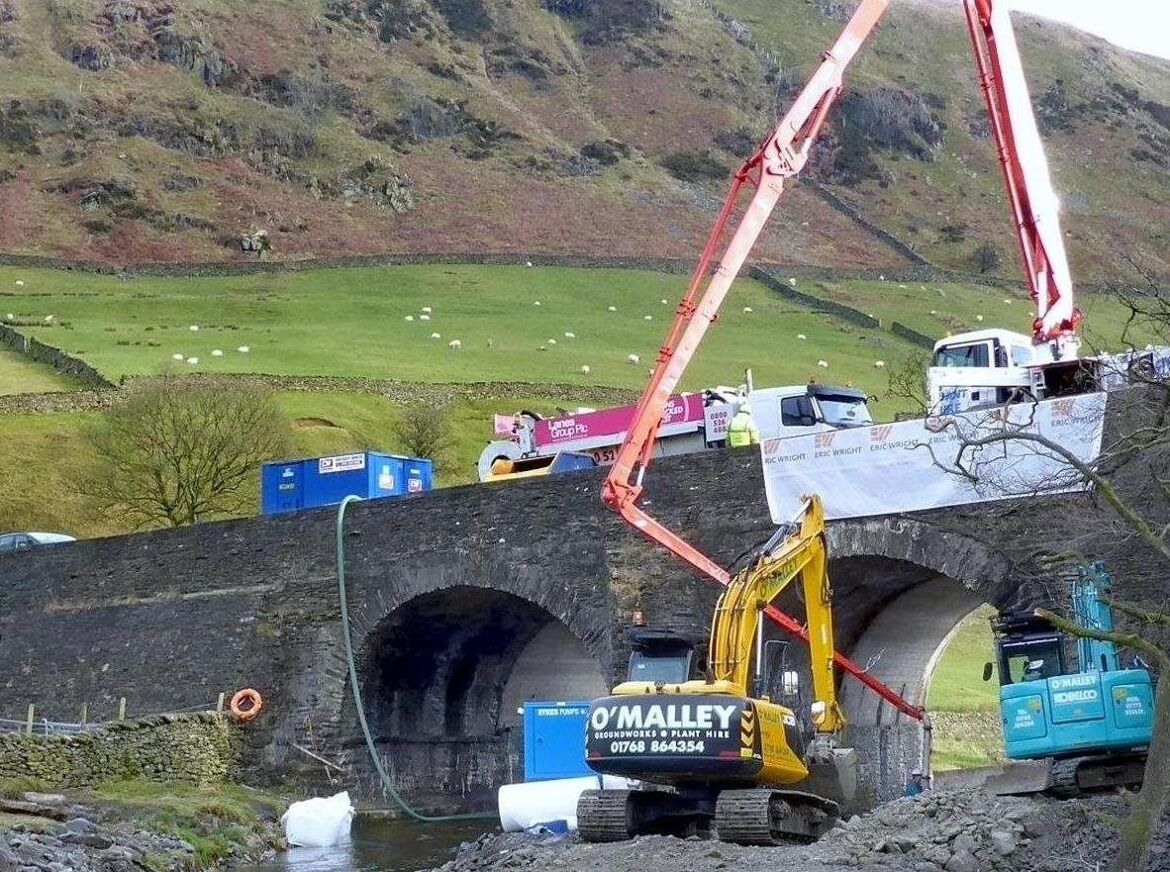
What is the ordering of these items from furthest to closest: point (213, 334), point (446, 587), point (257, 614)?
point (213, 334) < point (257, 614) < point (446, 587)

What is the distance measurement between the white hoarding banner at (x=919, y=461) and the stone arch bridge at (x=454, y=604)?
15.0 inches

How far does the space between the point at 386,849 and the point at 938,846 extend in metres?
11.5

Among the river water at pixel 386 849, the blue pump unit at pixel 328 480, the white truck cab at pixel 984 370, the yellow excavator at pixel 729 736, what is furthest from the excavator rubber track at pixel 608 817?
the blue pump unit at pixel 328 480

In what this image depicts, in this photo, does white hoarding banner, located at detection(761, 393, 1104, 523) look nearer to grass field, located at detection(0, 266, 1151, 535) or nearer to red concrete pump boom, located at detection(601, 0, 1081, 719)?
red concrete pump boom, located at detection(601, 0, 1081, 719)

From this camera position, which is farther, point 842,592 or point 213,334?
point 213,334

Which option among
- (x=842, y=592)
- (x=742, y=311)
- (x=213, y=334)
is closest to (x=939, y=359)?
(x=842, y=592)

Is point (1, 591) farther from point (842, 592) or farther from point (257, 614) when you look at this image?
point (842, 592)

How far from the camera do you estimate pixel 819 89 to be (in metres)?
25.4

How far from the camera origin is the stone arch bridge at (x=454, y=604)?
25766mm

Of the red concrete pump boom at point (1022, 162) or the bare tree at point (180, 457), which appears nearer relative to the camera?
the red concrete pump boom at point (1022, 162)

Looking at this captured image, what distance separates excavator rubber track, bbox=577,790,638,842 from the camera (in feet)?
67.2

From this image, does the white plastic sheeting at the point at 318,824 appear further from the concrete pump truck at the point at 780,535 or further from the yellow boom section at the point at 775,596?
the yellow boom section at the point at 775,596

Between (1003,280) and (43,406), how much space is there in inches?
3068

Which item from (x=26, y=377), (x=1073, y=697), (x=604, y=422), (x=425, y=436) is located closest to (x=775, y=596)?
(x=1073, y=697)
